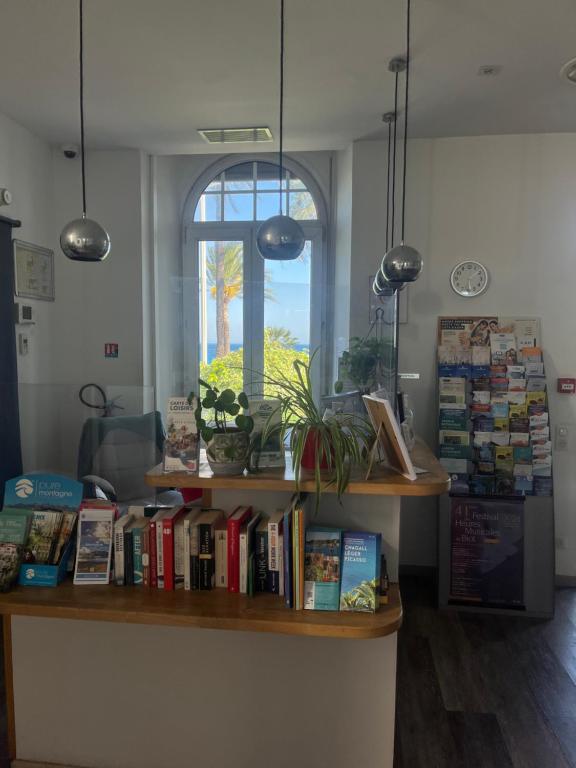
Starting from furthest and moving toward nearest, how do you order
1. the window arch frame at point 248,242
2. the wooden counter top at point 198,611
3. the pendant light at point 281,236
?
the window arch frame at point 248,242
the pendant light at point 281,236
the wooden counter top at point 198,611

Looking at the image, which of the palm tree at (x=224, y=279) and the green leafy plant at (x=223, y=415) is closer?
the green leafy plant at (x=223, y=415)

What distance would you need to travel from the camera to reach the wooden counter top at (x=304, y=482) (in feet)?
5.49

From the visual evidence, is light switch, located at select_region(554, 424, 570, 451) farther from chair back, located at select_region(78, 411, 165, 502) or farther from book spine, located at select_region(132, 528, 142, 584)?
book spine, located at select_region(132, 528, 142, 584)

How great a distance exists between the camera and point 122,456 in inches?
145

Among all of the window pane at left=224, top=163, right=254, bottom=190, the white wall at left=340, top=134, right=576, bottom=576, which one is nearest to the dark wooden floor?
the white wall at left=340, top=134, right=576, bottom=576

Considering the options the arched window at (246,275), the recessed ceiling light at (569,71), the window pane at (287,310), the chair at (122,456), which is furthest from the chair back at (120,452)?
the recessed ceiling light at (569,71)

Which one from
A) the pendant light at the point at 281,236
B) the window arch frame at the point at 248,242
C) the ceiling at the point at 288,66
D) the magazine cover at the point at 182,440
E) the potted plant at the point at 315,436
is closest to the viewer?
the potted plant at the point at 315,436

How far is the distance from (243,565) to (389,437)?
2.04ft

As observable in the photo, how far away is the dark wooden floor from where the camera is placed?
210 cm

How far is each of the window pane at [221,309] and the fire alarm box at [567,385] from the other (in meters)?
2.39

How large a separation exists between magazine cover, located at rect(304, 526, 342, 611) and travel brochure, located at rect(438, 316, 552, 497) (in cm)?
194

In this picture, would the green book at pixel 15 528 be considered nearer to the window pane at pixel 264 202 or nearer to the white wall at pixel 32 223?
the white wall at pixel 32 223

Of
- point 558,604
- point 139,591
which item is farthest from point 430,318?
point 139,591

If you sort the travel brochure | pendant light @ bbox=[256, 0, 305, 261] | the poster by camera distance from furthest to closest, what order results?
the travel brochure, the poster, pendant light @ bbox=[256, 0, 305, 261]
